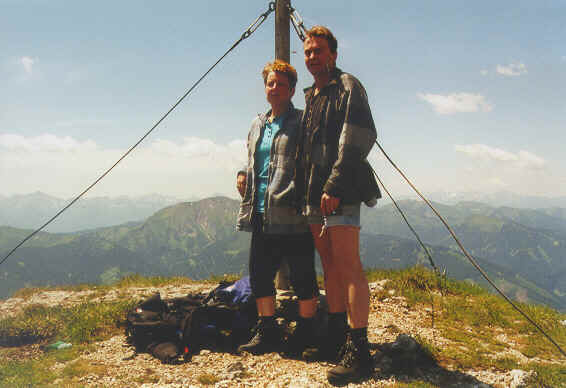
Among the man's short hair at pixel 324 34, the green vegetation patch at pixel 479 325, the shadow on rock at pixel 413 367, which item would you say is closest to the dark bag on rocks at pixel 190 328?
the shadow on rock at pixel 413 367

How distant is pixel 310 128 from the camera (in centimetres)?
362

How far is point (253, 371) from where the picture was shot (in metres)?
3.77

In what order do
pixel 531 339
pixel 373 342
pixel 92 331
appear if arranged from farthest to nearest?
1. pixel 92 331
2. pixel 531 339
3. pixel 373 342

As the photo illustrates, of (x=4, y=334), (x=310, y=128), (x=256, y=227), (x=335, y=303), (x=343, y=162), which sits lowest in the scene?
(x=4, y=334)

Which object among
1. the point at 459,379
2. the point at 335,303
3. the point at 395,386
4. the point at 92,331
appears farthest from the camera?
the point at 92,331

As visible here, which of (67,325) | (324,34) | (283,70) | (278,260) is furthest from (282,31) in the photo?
(67,325)

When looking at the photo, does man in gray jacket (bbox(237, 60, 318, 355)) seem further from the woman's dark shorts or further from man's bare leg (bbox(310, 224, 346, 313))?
man's bare leg (bbox(310, 224, 346, 313))

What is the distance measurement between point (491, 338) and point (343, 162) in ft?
12.4

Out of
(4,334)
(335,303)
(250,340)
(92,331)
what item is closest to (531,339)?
(335,303)

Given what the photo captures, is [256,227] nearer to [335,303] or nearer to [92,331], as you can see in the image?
[335,303]

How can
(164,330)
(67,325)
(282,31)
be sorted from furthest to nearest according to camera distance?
1. (282,31)
2. (67,325)
3. (164,330)

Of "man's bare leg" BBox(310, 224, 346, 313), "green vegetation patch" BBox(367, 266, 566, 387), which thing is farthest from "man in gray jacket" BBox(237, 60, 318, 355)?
"green vegetation patch" BBox(367, 266, 566, 387)

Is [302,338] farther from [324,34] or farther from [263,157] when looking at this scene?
[324,34]

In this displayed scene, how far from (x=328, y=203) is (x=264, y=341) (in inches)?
84.1
